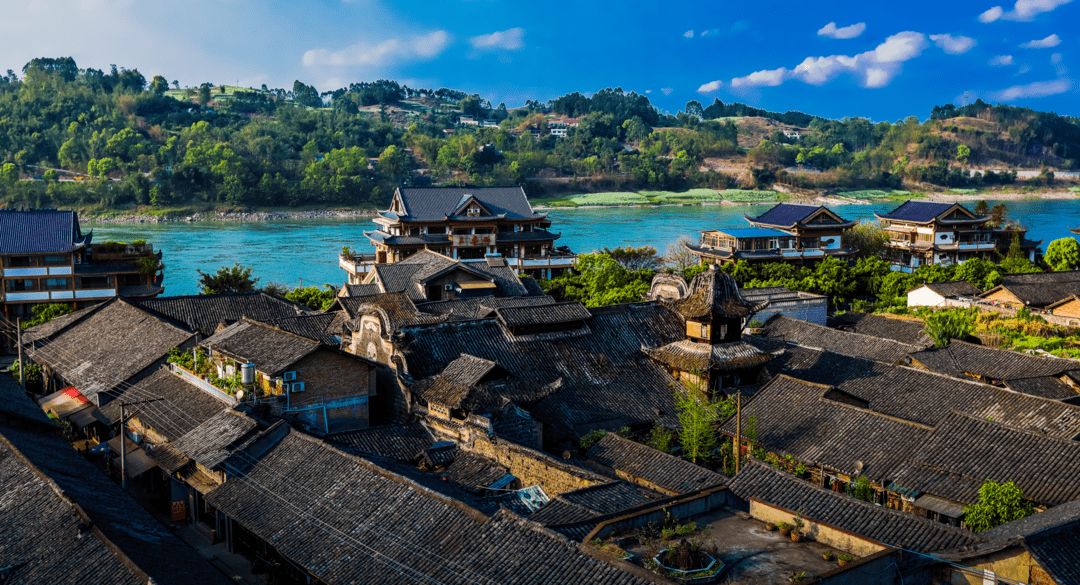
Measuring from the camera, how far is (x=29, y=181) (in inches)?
3693

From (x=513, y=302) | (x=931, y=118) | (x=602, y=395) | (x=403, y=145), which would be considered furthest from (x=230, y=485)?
(x=931, y=118)

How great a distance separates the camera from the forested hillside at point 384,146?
9488 centimetres

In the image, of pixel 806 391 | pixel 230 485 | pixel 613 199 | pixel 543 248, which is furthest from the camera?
pixel 613 199

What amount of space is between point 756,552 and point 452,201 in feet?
125

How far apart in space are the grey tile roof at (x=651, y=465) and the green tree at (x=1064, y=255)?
127 ft

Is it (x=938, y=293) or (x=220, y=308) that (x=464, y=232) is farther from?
(x=938, y=293)

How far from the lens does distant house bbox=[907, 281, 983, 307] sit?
37062mm

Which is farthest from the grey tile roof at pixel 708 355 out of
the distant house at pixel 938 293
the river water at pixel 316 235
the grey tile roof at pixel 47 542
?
the river water at pixel 316 235

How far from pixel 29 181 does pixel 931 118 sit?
505 ft

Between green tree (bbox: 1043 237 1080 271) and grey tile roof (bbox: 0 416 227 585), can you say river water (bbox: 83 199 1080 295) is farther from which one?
grey tile roof (bbox: 0 416 227 585)

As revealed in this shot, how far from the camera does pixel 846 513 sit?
41.0ft

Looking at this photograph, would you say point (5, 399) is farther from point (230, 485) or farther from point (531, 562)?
point (531, 562)

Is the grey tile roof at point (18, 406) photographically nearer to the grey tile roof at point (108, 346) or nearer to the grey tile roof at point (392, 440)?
the grey tile roof at point (108, 346)

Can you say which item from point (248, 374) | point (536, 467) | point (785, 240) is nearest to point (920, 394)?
point (536, 467)
